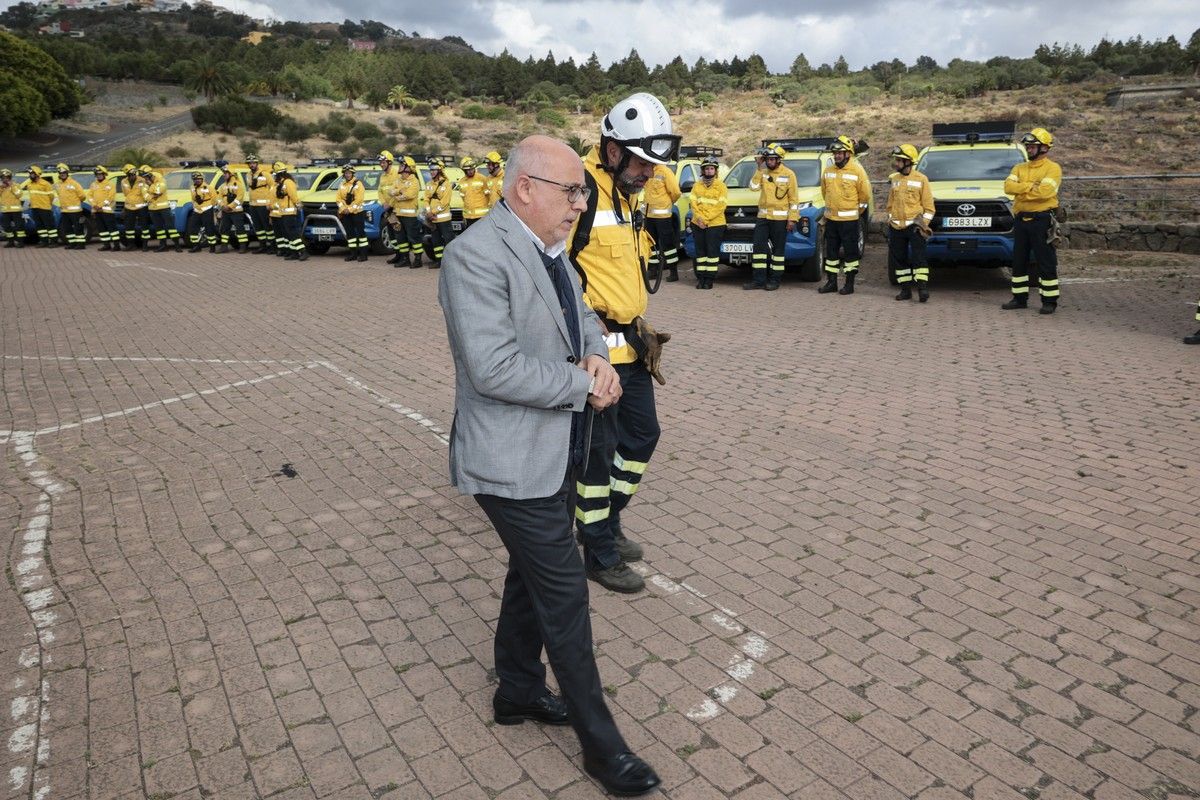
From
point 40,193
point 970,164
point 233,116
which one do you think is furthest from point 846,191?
point 233,116

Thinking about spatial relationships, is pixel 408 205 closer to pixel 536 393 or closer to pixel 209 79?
pixel 536 393

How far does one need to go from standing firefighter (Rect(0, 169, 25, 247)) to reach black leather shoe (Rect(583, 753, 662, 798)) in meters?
23.8

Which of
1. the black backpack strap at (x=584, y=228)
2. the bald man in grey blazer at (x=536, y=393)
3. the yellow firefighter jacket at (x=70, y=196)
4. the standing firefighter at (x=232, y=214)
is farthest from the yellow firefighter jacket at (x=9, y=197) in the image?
the bald man in grey blazer at (x=536, y=393)

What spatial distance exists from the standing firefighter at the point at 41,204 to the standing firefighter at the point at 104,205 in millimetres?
1439

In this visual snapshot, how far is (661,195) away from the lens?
1301 centimetres

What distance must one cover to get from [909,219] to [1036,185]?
176 cm

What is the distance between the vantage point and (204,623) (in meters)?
3.91

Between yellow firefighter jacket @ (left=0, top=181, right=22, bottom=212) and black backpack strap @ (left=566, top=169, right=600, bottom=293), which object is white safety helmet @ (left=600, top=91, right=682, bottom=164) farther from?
yellow firefighter jacket @ (left=0, top=181, right=22, bottom=212)

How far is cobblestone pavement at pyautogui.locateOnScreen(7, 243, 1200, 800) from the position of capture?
3.04m

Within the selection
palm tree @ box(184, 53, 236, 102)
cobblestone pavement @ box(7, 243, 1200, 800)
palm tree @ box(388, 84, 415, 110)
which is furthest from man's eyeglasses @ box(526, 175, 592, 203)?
palm tree @ box(388, 84, 415, 110)

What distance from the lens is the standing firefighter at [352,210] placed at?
16.9 meters

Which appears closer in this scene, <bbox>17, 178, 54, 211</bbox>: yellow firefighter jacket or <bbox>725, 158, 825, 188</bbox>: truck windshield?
<bbox>725, 158, 825, 188</bbox>: truck windshield

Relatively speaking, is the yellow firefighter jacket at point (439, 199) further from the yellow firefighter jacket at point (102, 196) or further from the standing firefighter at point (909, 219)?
the yellow firefighter jacket at point (102, 196)

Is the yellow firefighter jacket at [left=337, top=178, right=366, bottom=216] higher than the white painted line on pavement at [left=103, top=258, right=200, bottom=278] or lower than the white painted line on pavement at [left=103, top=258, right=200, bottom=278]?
higher
